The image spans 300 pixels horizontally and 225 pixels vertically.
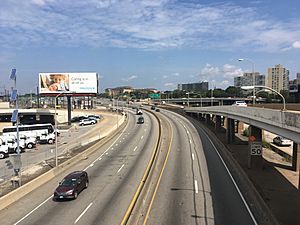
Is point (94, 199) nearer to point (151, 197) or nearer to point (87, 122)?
point (151, 197)

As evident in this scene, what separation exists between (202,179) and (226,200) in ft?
22.3

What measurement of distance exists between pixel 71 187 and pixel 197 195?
10.2m

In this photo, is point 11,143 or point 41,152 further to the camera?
point 11,143

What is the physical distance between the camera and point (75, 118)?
115688mm

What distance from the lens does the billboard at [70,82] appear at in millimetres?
100250

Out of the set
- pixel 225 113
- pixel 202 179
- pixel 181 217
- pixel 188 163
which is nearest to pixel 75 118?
pixel 225 113

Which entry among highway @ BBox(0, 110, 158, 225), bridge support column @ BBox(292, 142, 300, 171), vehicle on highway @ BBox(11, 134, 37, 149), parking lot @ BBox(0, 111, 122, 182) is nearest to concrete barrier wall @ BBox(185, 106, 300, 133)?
bridge support column @ BBox(292, 142, 300, 171)

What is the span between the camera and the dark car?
87.1 feet

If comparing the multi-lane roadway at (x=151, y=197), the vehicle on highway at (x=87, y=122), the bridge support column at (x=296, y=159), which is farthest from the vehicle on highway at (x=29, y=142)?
the bridge support column at (x=296, y=159)

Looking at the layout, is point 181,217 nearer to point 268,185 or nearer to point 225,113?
point 268,185

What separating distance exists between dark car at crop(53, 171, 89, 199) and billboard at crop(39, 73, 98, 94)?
2860 inches

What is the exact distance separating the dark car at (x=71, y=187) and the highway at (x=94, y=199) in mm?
467

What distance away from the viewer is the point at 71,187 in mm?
27156

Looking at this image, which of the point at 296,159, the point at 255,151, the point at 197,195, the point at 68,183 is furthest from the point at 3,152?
the point at 296,159
